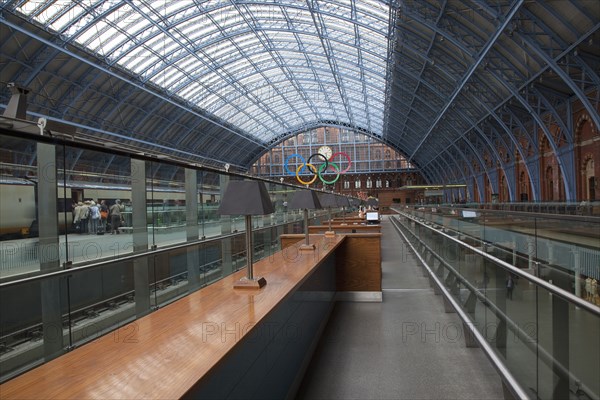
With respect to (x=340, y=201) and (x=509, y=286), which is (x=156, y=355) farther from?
(x=340, y=201)

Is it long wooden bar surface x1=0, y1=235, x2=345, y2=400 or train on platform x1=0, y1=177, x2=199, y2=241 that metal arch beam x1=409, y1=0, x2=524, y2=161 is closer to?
train on platform x1=0, y1=177, x2=199, y2=241

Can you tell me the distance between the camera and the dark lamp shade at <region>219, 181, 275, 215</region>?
3.30 m

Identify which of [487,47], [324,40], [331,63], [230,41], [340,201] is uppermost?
[230,41]

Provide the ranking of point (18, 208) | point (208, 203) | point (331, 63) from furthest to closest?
point (331, 63), point (208, 203), point (18, 208)

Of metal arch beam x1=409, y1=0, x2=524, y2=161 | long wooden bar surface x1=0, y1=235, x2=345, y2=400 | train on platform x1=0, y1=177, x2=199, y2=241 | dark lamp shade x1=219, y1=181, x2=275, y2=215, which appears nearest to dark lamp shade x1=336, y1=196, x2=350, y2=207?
dark lamp shade x1=219, y1=181, x2=275, y2=215

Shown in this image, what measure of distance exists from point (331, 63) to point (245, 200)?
38.0 m

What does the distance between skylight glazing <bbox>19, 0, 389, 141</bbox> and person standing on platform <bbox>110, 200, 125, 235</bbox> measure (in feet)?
80.6

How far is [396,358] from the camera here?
451 centimetres

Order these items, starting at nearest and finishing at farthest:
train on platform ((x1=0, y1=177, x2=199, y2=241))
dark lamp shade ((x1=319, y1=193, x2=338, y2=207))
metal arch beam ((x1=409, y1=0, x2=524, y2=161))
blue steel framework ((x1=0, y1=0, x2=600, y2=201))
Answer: train on platform ((x1=0, y1=177, x2=199, y2=241)) → dark lamp shade ((x1=319, y1=193, x2=338, y2=207)) → metal arch beam ((x1=409, y1=0, x2=524, y2=161)) → blue steel framework ((x1=0, y1=0, x2=600, y2=201))

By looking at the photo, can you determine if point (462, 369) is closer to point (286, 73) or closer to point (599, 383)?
point (599, 383)

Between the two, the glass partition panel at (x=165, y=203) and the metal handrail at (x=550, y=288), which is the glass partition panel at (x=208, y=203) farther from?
the metal handrail at (x=550, y=288)

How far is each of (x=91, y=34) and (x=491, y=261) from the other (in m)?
30.0

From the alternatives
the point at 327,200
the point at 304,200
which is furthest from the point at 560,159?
the point at 304,200

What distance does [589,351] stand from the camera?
5.99 ft
